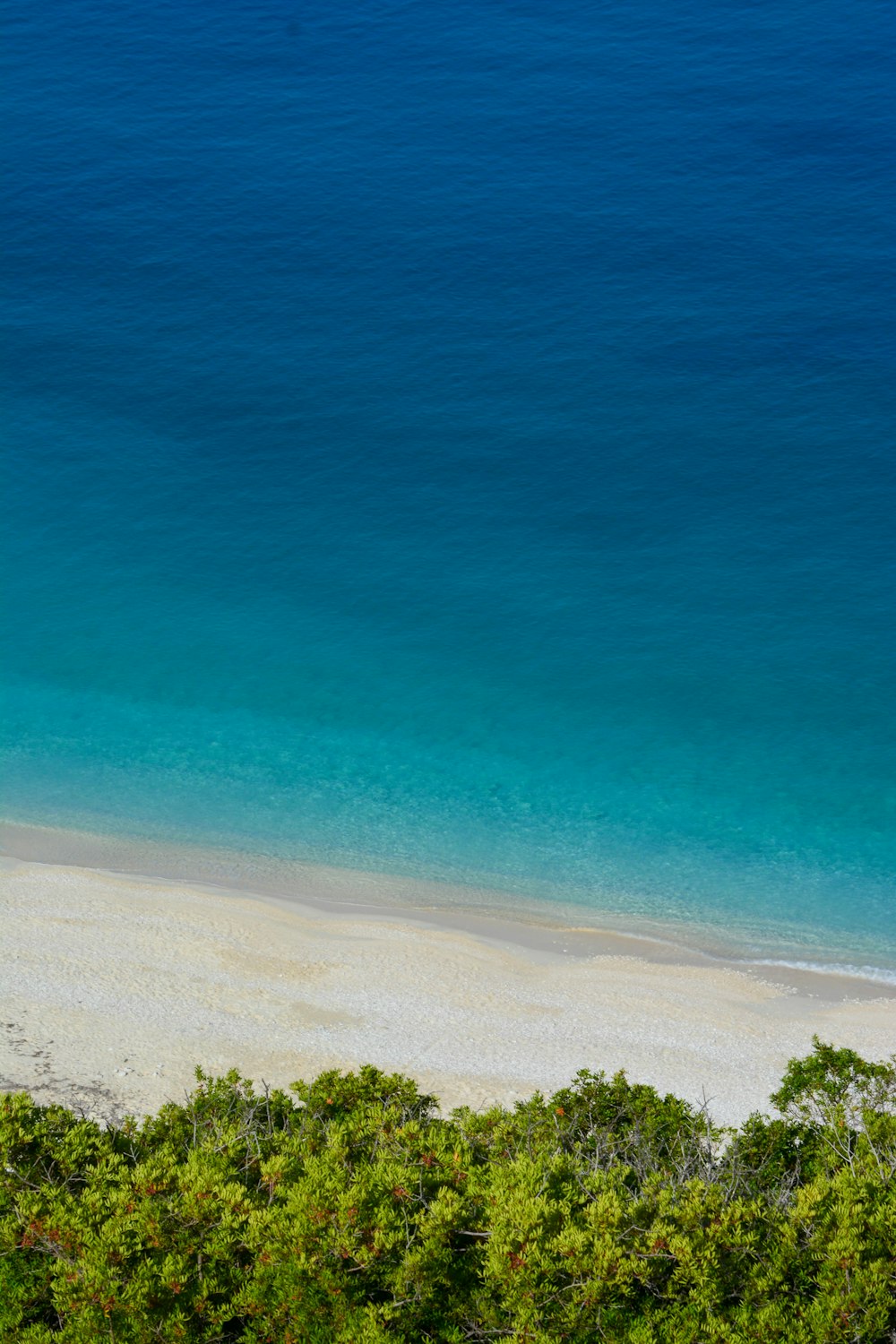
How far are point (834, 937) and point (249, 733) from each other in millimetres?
13028

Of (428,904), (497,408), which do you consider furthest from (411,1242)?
(497,408)

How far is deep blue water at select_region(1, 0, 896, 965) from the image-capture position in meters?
27.6

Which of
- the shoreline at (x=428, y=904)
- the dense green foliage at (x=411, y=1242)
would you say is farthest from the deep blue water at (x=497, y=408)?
the dense green foliage at (x=411, y=1242)

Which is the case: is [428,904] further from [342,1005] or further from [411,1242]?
[411,1242]

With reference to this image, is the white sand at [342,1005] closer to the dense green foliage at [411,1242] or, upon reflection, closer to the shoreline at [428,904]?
the shoreline at [428,904]

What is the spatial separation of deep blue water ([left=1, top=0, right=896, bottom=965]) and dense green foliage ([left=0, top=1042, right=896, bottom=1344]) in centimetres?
1202

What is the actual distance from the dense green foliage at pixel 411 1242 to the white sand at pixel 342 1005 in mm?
5404

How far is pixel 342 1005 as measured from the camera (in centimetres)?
2145

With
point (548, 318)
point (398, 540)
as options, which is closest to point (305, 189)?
point (548, 318)

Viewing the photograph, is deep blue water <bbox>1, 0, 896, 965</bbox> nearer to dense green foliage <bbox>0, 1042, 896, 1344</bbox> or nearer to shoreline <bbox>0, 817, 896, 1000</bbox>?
shoreline <bbox>0, 817, 896, 1000</bbox>

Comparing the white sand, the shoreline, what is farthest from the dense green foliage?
the shoreline

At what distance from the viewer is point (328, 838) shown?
26.5m

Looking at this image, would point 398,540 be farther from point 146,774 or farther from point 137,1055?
point 137,1055

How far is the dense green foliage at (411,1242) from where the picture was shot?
1130 centimetres
